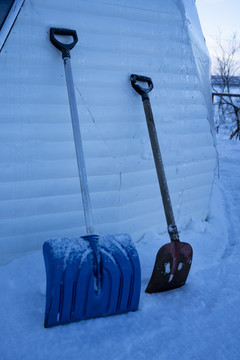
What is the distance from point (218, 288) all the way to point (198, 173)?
1.13m

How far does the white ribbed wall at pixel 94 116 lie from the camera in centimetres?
187

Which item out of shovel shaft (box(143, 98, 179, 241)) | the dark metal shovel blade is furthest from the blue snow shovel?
shovel shaft (box(143, 98, 179, 241))

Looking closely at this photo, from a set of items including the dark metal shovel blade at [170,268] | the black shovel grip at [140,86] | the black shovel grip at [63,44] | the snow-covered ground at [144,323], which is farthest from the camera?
the black shovel grip at [140,86]

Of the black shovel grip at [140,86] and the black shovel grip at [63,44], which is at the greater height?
the black shovel grip at [63,44]

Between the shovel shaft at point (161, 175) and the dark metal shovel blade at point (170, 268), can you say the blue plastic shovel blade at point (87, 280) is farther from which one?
the shovel shaft at point (161, 175)

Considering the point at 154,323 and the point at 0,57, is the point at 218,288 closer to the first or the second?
the point at 154,323

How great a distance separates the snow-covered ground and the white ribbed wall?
0.34 meters

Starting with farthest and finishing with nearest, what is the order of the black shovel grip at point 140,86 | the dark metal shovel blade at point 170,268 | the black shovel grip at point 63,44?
1. the black shovel grip at point 140,86
2. the black shovel grip at point 63,44
3. the dark metal shovel blade at point 170,268

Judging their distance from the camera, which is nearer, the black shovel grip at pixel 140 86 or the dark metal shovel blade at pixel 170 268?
the dark metal shovel blade at pixel 170 268

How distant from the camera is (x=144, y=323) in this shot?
1.49 meters

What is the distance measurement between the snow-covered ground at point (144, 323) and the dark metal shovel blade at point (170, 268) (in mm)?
46

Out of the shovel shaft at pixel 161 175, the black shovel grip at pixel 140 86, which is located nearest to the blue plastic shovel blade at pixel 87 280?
the shovel shaft at pixel 161 175

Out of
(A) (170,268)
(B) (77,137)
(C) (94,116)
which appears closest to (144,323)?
(A) (170,268)

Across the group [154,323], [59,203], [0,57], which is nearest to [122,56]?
[0,57]
